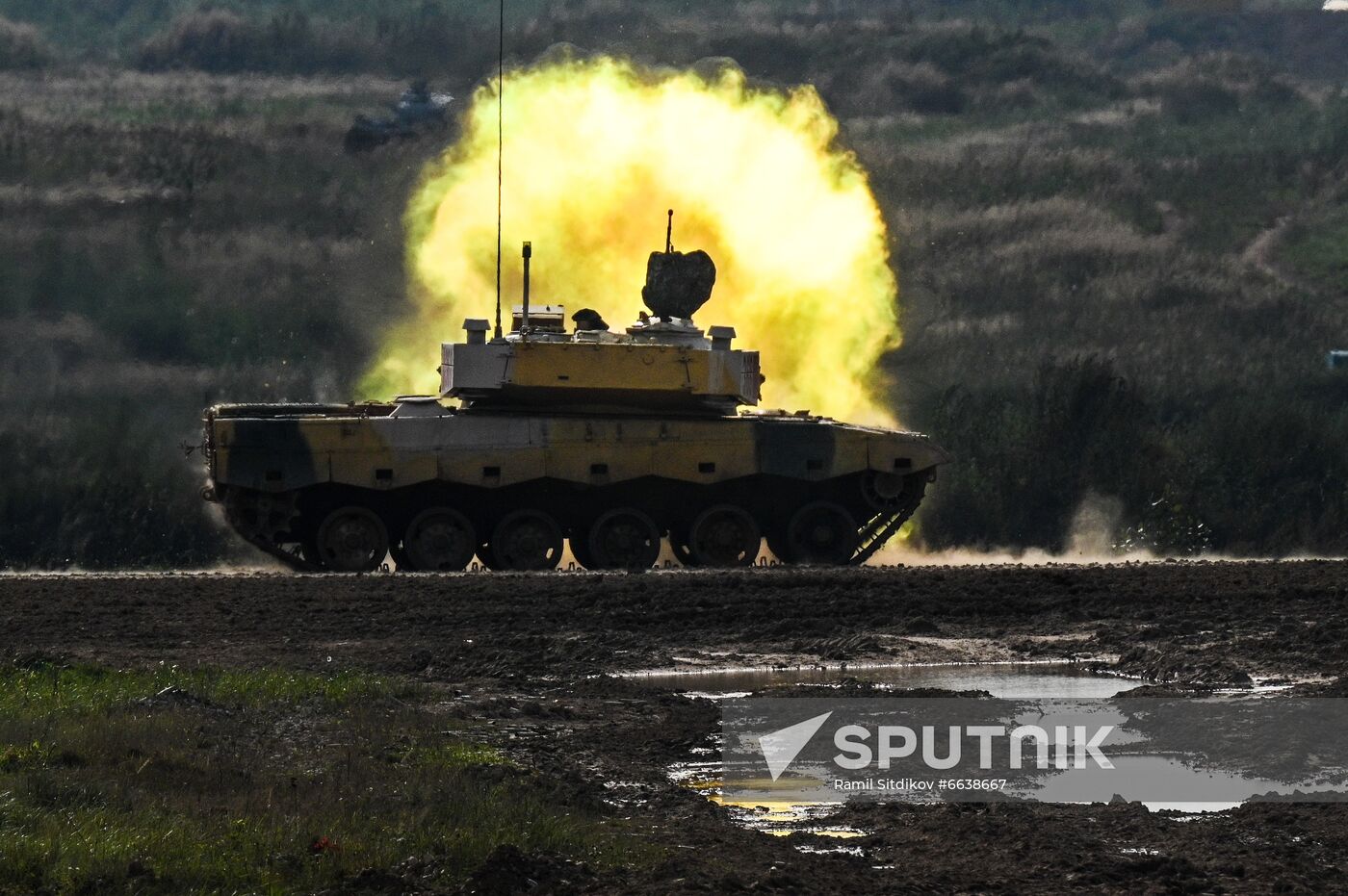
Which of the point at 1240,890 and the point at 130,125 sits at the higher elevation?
the point at 130,125

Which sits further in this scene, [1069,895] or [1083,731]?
[1083,731]

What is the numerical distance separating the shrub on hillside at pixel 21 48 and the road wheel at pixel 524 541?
45578 millimetres

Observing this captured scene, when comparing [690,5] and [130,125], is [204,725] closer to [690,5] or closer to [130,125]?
[130,125]

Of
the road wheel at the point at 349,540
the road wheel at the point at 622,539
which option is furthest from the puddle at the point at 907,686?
the road wheel at the point at 349,540

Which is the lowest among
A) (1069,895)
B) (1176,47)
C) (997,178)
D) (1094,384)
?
(1069,895)

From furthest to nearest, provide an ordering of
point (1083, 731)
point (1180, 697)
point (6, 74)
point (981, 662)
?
point (6, 74), point (981, 662), point (1180, 697), point (1083, 731)

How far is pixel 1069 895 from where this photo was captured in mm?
10812

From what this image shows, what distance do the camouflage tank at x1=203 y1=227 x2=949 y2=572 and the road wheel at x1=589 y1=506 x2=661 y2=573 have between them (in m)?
0.02

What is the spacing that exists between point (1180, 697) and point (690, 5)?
6163 cm

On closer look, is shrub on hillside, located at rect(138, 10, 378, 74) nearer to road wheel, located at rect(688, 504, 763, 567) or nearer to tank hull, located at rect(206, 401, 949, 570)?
tank hull, located at rect(206, 401, 949, 570)

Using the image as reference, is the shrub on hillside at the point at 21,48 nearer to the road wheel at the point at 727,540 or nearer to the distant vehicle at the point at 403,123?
the distant vehicle at the point at 403,123

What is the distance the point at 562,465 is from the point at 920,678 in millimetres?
7869

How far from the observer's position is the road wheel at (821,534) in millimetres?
26797

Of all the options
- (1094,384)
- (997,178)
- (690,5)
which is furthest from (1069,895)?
(690,5)
